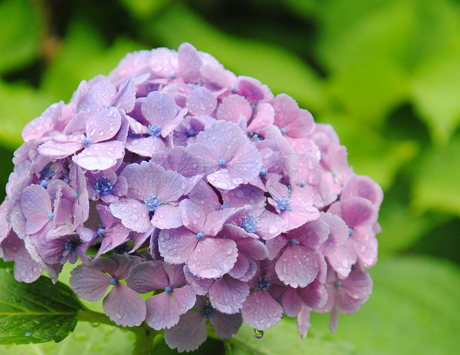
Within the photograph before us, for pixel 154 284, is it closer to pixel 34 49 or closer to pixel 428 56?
pixel 34 49

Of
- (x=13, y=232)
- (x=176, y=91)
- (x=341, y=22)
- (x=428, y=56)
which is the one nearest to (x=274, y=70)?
(x=341, y=22)

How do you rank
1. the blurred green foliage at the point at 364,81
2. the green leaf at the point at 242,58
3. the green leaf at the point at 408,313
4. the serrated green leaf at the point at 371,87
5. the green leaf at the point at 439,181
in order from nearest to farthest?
the green leaf at the point at 408,313, the blurred green foliage at the point at 364,81, the green leaf at the point at 439,181, the serrated green leaf at the point at 371,87, the green leaf at the point at 242,58

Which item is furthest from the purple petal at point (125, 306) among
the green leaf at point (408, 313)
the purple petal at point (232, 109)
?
the green leaf at point (408, 313)

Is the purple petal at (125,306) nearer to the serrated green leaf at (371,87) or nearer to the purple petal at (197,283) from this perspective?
the purple petal at (197,283)

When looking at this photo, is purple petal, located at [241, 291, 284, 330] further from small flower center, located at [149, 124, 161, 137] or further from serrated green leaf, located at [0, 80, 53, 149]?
serrated green leaf, located at [0, 80, 53, 149]

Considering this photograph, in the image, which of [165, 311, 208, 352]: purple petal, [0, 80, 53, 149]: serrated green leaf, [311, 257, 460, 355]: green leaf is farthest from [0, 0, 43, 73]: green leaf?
[165, 311, 208, 352]: purple petal

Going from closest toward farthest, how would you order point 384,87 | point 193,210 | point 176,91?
point 193,210
point 176,91
point 384,87
